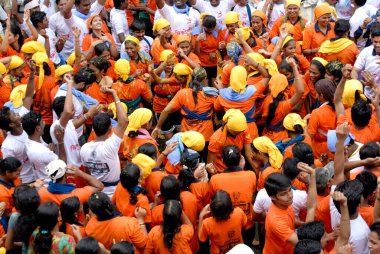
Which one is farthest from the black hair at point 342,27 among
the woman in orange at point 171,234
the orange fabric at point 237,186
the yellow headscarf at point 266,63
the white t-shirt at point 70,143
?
the woman in orange at point 171,234

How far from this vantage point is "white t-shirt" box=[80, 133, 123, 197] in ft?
19.6

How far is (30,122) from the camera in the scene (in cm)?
612

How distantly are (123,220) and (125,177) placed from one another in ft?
1.74

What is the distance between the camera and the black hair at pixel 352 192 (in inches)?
183

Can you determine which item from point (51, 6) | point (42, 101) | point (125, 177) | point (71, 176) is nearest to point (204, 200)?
point (125, 177)

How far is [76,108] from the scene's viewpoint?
7043 millimetres

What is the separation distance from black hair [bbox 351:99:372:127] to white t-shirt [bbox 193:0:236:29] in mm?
4318

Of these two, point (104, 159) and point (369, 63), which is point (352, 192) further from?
point (369, 63)

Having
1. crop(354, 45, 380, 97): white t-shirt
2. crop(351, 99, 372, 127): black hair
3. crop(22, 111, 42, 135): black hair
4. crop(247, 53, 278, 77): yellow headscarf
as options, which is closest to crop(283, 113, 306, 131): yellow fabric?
crop(351, 99, 372, 127): black hair

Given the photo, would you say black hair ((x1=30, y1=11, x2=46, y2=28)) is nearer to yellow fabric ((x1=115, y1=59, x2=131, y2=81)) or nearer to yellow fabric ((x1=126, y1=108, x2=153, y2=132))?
yellow fabric ((x1=115, y1=59, x2=131, y2=81))

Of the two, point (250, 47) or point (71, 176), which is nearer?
point (71, 176)

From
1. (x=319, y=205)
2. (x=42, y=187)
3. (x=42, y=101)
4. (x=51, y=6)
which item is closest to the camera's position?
(x=319, y=205)

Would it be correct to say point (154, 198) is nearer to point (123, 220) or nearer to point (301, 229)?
point (123, 220)

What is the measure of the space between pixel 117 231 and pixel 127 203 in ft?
1.90
